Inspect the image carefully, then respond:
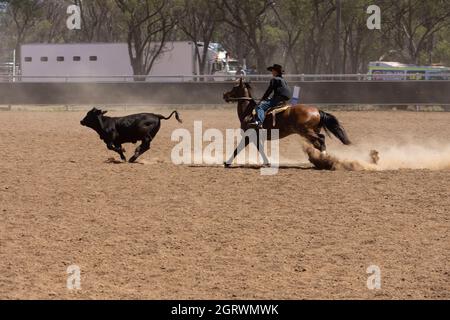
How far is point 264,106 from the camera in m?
14.1

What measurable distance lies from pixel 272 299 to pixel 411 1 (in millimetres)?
51775

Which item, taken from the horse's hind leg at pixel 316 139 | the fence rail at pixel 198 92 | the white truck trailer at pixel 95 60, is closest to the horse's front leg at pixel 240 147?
the horse's hind leg at pixel 316 139

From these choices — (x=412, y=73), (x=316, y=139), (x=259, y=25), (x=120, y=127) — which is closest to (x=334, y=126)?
(x=316, y=139)

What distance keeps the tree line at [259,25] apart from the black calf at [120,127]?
29155 millimetres

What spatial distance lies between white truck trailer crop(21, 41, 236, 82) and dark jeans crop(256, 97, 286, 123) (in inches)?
1283

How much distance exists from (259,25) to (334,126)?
131 feet

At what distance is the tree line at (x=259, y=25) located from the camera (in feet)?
168

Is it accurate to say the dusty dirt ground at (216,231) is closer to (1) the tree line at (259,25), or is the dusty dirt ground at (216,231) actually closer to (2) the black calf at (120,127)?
(2) the black calf at (120,127)

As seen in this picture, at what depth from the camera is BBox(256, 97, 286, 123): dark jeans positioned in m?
14.0

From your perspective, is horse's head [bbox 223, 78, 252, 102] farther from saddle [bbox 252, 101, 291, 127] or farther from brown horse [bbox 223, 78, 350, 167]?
saddle [bbox 252, 101, 291, 127]

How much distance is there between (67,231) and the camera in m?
9.00

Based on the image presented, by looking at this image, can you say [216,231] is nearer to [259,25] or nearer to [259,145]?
[259,145]

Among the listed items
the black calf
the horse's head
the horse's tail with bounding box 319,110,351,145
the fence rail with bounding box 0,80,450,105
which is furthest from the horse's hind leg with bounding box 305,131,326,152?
the fence rail with bounding box 0,80,450,105
